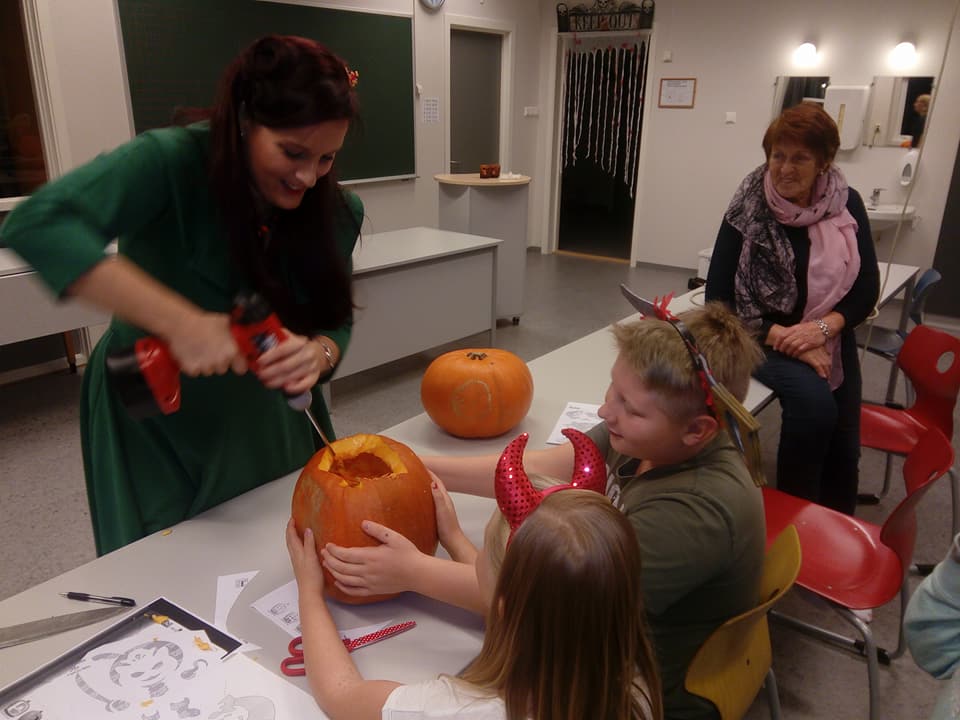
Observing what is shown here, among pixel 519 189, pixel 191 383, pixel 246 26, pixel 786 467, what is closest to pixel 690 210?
pixel 519 189

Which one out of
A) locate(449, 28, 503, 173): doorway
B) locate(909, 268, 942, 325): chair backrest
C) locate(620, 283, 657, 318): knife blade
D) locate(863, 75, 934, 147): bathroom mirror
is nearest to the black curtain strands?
locate(449, 28, 503, 173): doorway

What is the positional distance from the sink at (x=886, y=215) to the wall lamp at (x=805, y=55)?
1289mm

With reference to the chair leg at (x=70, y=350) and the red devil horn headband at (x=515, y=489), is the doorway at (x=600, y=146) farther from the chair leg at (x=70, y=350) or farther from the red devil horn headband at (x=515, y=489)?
the red devil horn headband at (x=515, y=489)

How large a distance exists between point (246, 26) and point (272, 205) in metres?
4.17

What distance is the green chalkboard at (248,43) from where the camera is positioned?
4.18m

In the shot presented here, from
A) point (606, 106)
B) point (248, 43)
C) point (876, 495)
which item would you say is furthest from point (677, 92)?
point (876, 495)

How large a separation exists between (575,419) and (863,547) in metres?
0.80

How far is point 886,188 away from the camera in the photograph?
5672 mm

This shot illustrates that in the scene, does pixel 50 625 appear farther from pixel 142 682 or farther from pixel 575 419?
pixel 575 419

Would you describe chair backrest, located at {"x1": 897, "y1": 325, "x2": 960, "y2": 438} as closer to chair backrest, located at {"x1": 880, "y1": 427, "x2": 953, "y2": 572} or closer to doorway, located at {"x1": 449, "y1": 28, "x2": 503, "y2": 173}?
chair backrest, located at {"x1": 880, "y1": 427, "x2": 953, "y2": 572}

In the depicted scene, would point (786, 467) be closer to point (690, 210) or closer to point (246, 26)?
point (246, 26)

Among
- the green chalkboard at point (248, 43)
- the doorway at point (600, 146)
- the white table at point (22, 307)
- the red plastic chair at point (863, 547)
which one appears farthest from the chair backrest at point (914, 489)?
the doorway at point (600, 146)

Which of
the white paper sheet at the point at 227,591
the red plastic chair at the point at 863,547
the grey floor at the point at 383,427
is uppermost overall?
the white paper sheet at the point at 227,591

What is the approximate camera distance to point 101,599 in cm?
107
